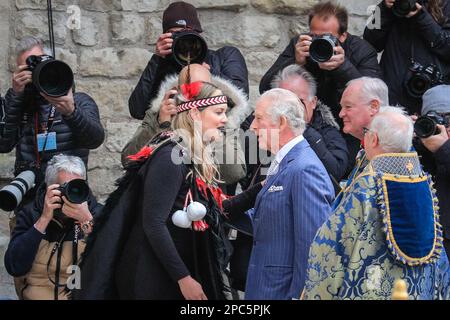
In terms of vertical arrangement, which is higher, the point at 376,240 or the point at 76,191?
the point at 76,191

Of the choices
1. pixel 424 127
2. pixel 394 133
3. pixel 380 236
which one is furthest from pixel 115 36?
pixel 380 236

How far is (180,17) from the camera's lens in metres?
6.75

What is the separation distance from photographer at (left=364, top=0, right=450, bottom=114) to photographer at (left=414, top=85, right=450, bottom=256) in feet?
1.14

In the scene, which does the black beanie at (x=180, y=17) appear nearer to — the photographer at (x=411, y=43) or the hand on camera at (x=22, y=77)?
the hand on camera at (x=22, y=77)

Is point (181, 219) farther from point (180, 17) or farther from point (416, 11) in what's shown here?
point (416, 11)

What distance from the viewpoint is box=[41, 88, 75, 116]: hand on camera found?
6.23 m

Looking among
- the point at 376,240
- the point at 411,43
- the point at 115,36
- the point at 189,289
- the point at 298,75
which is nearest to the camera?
the point at 376,240

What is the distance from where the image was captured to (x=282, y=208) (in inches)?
200

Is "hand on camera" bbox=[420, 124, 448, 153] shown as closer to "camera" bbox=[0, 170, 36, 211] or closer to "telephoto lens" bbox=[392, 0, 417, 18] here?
"telephoto lens" bbox=[392, 0, 417, 18]

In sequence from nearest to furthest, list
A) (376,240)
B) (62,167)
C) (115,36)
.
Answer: (376,240)
(62,167)
(115,36)

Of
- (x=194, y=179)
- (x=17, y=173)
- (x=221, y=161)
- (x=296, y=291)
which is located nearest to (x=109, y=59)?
(x=17, y=173)

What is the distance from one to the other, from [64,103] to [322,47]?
4.73 feet
